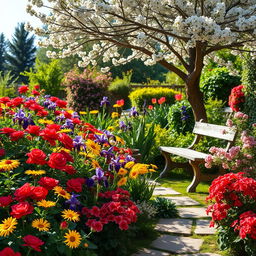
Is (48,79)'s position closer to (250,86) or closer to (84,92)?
(84,92)

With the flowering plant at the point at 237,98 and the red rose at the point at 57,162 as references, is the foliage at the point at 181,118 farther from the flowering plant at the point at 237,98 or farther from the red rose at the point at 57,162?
the red rose at the point at 57,162

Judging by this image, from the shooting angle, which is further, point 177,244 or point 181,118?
point 181,118

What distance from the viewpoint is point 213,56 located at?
830 centimetres

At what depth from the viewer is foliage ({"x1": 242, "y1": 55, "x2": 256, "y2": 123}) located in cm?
645

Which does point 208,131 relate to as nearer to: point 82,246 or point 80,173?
point 80,173

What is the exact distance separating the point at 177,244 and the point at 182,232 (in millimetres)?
334

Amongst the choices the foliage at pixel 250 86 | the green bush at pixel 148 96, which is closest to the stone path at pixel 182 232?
the foliage at pixel 250 86

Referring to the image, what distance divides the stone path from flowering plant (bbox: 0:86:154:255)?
0.49 meters

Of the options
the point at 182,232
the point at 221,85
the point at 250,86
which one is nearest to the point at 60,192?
the point at 182,232

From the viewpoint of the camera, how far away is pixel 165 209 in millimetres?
4559

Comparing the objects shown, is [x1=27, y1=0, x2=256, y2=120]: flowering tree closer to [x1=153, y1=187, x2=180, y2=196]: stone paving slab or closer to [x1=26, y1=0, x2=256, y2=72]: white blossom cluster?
[x1=26, y1=0, x2=256, y2=72]: white blossom cluster

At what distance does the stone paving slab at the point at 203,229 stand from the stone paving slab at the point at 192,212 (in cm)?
22

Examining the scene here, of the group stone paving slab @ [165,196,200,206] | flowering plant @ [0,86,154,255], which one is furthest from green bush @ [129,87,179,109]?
flowering plant @ [0,86,154,255]

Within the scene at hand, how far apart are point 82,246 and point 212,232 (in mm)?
1773
